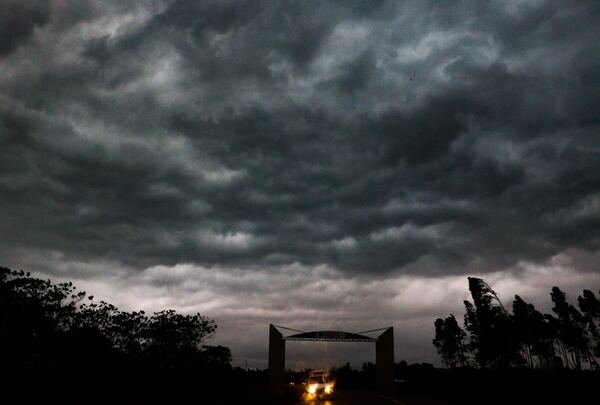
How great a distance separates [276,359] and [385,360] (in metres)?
13.4

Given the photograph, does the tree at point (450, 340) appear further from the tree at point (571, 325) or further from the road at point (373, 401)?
the road at point (373, 401)

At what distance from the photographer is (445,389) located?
152 feet

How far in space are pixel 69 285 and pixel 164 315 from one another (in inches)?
916

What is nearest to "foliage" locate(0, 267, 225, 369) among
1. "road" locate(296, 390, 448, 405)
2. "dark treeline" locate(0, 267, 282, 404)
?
"dark treeline" locate(0, 267, 282, 404)

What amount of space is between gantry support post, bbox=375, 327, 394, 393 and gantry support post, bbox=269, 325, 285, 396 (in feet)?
38.0

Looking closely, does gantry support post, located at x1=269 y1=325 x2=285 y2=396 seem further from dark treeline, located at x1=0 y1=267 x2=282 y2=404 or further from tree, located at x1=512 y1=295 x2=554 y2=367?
tree, located at x1=512 y1=295 x2=554 y2=367

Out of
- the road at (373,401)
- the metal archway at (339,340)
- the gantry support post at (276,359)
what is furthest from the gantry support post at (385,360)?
the road at (373,401)

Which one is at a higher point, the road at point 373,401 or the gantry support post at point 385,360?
the gantry support post at point 385,360

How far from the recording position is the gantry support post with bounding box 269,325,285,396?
5947 cm

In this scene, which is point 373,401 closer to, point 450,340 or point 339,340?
point 339,340

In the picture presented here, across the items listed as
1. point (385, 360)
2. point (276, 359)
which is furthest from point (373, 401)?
point (385, 360)

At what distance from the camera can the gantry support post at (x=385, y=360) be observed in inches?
2442

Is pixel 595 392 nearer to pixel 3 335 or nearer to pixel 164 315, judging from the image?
pixel 3 335

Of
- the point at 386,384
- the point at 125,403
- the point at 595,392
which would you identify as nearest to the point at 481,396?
the point at 595,392
